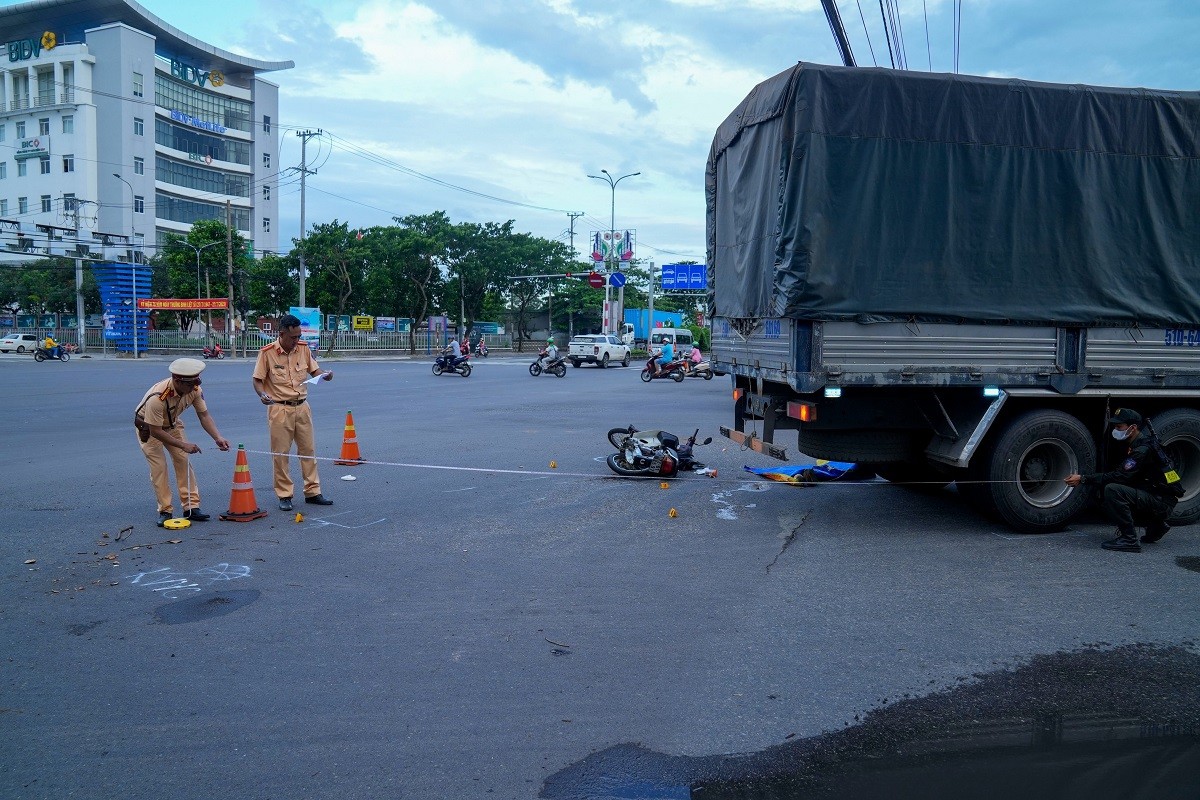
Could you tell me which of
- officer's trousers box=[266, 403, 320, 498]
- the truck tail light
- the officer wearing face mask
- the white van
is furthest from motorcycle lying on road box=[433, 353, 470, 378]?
the officer wearing face mask

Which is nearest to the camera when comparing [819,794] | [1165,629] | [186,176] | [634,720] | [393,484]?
[819,794]

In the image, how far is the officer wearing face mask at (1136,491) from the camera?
22.5 feet

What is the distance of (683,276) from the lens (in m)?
65.5

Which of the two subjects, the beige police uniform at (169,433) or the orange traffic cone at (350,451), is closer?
the beige police uniform at (169,433)

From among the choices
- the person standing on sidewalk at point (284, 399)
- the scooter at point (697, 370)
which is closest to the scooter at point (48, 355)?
the scooter at point (697, 370)

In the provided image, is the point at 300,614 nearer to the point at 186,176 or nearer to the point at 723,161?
the point at 723,161

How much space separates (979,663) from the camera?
15.2ft

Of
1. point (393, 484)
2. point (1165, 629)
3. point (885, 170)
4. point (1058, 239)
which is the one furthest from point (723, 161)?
point (1165, 629)

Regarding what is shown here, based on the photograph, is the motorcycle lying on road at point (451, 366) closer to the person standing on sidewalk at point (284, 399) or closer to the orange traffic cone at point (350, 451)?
the orange traffic cone at point (350, 451)

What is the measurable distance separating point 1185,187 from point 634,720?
699 cm

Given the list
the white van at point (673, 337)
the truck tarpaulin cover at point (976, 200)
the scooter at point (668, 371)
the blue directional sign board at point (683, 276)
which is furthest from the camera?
the blue directional sign board at point (683, 276)

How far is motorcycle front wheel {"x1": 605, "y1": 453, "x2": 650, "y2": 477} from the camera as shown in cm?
1011

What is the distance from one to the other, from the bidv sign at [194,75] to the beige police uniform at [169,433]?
75430mm

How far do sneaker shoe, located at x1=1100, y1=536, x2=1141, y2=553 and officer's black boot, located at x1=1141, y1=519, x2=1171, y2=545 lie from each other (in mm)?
219
